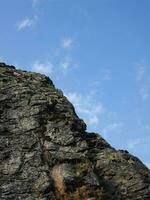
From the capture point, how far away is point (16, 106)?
77.0ft

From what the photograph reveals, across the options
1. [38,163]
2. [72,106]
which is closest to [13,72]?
[72,106]

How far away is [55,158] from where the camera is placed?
19438 millimetres

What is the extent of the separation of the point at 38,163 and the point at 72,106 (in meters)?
7.13

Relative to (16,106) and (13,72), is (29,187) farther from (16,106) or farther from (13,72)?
(13,72)

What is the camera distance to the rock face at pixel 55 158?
17.7m

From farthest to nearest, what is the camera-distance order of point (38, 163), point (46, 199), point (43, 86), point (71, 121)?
point (43, 86) → point (71, 121) → point (38, 163) → point (46, 199)

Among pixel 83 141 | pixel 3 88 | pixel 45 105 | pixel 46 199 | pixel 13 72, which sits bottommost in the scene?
pixel 46 199

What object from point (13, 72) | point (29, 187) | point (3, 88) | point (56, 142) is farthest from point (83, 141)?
point (13, 72)

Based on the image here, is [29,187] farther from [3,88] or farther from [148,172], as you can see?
[3,88]

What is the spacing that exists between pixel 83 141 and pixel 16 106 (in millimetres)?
4799

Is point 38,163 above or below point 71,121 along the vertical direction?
below

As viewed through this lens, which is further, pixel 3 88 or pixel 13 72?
pixel 13 72

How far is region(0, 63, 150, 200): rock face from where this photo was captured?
17688 millimetres

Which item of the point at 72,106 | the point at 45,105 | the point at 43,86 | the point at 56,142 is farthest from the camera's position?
the point at 43,86
